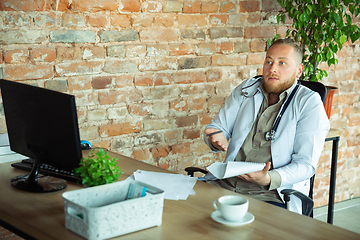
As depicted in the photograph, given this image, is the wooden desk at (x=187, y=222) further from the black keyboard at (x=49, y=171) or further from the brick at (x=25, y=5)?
the brick at (x=25, y=5)

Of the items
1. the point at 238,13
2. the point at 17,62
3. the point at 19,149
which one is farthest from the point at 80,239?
the point at 238,13

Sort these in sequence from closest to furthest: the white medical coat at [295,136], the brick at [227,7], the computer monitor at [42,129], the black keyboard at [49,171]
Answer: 1. the computer monitor at [42,129]
2. the black keyboard at [49,171]
3. the white medical coat at [295,136]
4. the brick at [227,7]

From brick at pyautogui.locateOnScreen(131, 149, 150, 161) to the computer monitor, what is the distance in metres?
0.98

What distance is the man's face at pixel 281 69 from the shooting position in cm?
229

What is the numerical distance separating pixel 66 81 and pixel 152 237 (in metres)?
1.42

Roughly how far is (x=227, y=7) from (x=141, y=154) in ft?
4.03

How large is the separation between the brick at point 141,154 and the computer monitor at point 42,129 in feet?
3.23

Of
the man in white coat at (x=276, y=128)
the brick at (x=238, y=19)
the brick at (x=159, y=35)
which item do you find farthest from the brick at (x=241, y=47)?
the man in white coat at (x=276, y=128)

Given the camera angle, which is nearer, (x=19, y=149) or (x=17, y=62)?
(x=19, y=149)

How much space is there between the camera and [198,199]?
1619 mm

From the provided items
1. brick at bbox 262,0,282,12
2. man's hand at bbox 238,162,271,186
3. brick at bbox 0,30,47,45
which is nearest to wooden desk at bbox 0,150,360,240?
man's hand at bbox 238,162,271,186

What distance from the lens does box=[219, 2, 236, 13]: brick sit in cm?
294

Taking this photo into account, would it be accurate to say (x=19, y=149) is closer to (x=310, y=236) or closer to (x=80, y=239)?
(x=80, y=239)

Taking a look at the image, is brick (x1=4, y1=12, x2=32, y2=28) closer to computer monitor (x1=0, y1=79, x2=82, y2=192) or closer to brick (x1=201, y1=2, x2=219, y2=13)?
computer monitor (x1=0, y1=79, x2=82, y2=192)
